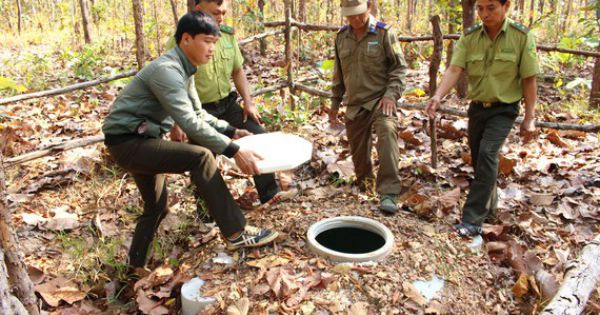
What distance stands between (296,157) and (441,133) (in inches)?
112

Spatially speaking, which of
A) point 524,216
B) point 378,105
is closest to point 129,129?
point 378,105

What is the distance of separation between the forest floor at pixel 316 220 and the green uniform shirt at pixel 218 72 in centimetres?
96

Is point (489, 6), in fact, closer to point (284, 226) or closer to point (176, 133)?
point (284, 226)

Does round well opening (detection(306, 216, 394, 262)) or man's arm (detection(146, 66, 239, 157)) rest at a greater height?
man's arm (detection(146, 66, 239, 157))

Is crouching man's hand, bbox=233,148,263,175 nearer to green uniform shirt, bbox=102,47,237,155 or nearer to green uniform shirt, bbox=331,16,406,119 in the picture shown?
green uniform shirt, bbox=102,47,237,155

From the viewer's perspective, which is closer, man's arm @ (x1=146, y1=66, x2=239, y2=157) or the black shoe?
man's arm @ (x1=146, y1=66, x2=239, y2=157)

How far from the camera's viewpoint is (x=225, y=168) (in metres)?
4.61

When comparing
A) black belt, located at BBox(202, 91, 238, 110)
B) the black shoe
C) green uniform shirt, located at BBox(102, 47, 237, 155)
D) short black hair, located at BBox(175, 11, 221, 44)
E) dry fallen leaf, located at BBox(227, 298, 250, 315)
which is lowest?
dry fallen leaf, located at BBox(227, 298, 250, 315)

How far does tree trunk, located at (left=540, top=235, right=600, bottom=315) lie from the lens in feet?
7.44

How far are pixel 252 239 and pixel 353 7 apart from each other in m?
1.77

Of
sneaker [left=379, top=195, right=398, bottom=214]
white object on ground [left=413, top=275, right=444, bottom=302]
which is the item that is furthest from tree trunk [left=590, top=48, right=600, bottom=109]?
white object on ground [left=413, top=275, right=444, bottom=302]

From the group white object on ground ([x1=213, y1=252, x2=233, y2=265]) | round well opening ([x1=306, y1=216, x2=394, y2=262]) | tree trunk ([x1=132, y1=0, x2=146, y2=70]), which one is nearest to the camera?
white object on ground ([x1=213, y1=252, x2=233, y2=265])

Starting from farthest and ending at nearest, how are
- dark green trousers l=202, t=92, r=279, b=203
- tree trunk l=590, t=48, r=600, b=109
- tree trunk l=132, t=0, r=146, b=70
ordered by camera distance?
tree trunk l=590, t=48, r=600, b=109, tree trunk l=132, t=0, r=146, b=70, dark green trousers l=202, t=92, r=279, b=203

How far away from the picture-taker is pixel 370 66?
11.5 ft
